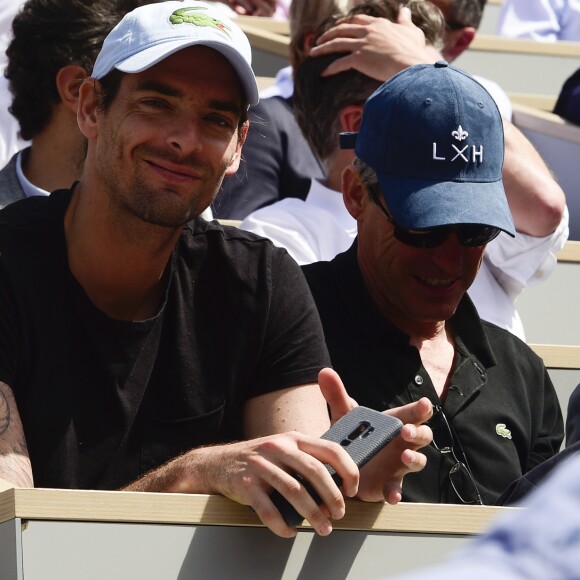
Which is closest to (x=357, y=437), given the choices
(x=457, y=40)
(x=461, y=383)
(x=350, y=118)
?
(x=461, y=383)

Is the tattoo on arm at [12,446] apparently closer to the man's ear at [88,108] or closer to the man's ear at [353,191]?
the man's ear at [88,108]

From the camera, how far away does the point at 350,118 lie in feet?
9.49

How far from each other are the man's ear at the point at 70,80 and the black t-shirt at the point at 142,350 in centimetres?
77

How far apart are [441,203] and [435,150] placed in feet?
0.44

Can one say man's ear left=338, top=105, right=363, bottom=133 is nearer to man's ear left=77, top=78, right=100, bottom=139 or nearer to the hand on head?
the hand on head

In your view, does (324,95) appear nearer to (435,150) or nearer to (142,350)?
(435,150)

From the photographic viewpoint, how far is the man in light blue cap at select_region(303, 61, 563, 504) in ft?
7.30

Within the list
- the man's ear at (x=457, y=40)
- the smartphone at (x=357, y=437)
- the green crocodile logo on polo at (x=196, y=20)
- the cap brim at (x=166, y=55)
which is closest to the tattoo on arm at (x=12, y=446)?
the smartphone at (x=357, y=437)

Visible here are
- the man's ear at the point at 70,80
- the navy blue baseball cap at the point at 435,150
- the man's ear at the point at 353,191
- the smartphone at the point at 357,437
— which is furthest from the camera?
the man's ear at the point at 70,80

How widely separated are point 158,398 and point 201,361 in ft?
0.33

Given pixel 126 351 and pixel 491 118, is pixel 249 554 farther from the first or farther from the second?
pixel 491 118

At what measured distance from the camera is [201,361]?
204 cm

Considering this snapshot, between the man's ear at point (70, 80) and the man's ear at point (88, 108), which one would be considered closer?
the man's ear at point (88, 108)

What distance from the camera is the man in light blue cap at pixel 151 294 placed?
1.93 metres
